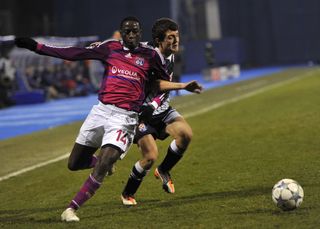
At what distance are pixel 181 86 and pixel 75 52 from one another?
1.18 m

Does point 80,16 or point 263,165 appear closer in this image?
point 263,165

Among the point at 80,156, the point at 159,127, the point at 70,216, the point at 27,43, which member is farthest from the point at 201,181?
the point at 27,43

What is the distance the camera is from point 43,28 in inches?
1930

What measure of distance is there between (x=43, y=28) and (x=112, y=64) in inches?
1682

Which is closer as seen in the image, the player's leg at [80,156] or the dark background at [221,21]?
the player's leg at [80,156]

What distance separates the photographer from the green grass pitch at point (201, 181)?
6973mm

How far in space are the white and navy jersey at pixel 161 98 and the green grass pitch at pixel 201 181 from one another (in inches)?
41.4

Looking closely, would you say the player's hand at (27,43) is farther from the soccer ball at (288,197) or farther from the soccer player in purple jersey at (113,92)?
the soccer ball at (288,197)

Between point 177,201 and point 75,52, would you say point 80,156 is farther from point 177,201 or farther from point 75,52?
point 177,201

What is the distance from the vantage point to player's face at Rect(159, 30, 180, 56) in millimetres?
8023

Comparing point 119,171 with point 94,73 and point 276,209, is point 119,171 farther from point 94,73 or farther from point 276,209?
point 94,73

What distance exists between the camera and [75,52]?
724 cm

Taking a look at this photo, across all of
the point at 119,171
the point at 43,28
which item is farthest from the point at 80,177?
the point at 43,28

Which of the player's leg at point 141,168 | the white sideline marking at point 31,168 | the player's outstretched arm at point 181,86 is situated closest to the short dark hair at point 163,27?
the player's outstretched arm at point 181,86
